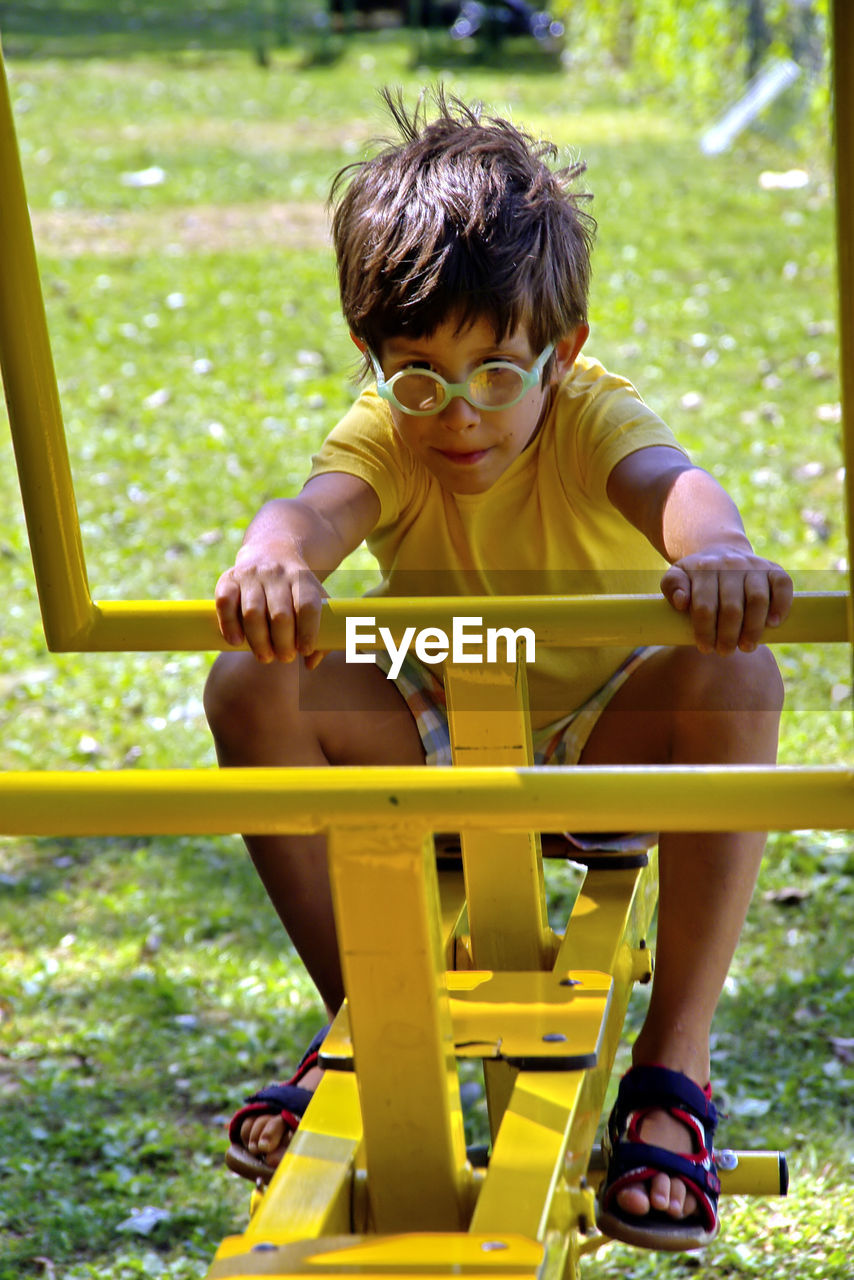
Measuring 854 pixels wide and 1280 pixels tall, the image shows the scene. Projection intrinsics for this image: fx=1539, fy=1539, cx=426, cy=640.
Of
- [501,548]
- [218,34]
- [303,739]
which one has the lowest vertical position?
[218,34]

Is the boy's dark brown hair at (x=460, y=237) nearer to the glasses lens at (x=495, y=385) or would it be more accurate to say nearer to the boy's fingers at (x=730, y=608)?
the glasses lens at (x=495, y=385)

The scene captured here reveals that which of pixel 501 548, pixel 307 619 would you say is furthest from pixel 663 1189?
pixel 501 548

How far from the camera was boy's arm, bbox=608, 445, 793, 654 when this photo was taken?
1521 mm

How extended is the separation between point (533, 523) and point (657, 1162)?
853 mm

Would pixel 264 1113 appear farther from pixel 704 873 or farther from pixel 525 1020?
pixel 704 873

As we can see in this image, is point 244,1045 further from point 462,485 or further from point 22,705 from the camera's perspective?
point 22,705

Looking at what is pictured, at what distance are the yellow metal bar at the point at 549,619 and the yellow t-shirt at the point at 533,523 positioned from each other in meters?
0.53

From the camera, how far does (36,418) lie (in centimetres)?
141

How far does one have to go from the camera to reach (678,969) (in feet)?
6.04

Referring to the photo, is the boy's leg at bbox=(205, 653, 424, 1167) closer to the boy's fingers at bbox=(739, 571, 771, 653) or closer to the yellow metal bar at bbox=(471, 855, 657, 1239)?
the yellow metal bar at bbox=(471, 855, 657, 1239)

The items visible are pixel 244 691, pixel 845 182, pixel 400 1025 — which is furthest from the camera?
pixel 244 691

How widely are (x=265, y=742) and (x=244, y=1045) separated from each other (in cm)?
103

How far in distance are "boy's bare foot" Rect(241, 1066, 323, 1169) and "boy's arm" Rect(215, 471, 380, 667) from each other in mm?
617

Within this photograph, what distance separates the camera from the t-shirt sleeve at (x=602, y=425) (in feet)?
6.52
